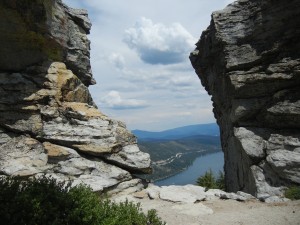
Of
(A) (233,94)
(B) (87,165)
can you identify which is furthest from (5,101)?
(A) (233,94)

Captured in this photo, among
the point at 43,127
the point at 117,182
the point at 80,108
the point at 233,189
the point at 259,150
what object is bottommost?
the point at 233,189

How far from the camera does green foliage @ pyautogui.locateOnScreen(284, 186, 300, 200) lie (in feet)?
67.0

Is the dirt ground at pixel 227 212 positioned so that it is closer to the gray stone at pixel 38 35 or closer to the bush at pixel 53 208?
the bush at pixel 53 208

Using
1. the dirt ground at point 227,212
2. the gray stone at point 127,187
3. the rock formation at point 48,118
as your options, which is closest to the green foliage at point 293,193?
the dirt ground at point 227,212

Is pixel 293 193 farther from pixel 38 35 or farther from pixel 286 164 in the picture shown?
pixel 38 35

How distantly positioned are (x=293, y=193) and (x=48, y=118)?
18073 millimetres

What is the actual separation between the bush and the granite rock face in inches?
597

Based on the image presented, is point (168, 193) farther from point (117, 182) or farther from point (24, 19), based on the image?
point (24, 19)

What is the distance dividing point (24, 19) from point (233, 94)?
19.2m

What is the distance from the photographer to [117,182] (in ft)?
70.5

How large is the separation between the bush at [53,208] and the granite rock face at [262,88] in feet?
49.7

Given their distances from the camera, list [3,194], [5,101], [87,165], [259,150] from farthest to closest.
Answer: [259,150] < [5,101] < [87,165] < [3,194]

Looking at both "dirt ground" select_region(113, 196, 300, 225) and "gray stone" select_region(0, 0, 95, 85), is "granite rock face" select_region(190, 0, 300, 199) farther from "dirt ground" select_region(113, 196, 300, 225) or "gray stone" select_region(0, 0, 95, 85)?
"gray stone" select_region(0, 0, 95, 85)

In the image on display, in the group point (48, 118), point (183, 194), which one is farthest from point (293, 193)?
point (48, 118)
